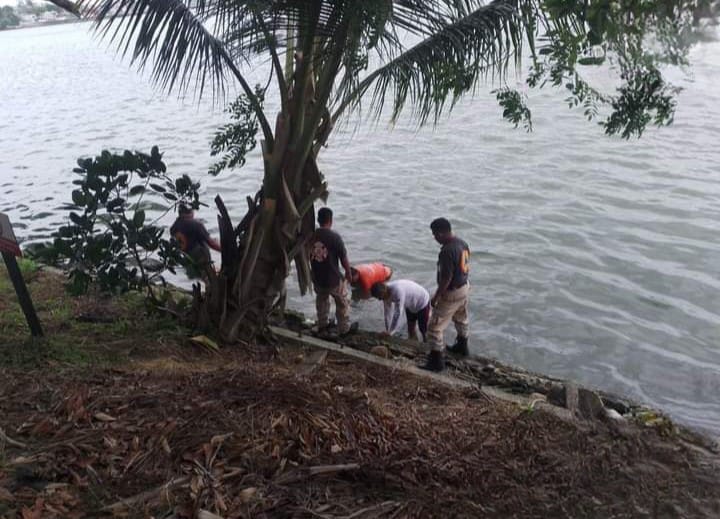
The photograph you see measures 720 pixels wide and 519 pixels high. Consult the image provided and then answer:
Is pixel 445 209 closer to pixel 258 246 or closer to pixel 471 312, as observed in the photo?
pixel 471 312

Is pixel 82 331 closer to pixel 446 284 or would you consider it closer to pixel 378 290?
pixel 378 290

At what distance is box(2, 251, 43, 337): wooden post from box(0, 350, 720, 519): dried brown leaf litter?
3.23 ft

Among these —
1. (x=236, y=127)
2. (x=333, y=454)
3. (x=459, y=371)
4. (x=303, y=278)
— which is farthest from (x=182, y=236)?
(x=333, y=454)

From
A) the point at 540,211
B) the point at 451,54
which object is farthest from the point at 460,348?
the point at 540,211

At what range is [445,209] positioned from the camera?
564 inches

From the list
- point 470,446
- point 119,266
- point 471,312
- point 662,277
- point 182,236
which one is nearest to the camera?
point 470,446

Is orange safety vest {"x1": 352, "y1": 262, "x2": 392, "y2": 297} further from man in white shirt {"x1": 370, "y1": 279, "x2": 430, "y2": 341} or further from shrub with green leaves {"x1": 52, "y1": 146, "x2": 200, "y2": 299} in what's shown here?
shrub with green leaves {"x1": 52, "y1": 146, "x2": 200, "y2": 299}

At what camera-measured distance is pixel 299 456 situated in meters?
3.77

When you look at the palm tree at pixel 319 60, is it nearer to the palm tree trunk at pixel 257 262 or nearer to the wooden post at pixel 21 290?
the palm tree trunk at pixel 257 262

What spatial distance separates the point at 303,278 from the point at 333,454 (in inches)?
133

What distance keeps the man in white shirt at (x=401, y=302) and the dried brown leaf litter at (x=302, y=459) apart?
11.7 ft

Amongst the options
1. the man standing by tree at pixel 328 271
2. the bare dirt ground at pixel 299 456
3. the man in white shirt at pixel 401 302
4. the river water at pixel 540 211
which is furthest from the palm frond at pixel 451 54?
the man in white shirt at pixel 401 302

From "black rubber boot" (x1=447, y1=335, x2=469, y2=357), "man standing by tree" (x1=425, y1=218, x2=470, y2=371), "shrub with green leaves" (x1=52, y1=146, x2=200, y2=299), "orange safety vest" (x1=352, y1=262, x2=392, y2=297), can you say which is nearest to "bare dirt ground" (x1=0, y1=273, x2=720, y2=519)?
"shrub with green leaves" (x1=52, y1=146, x2=200, y2=299)

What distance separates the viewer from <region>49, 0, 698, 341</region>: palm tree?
4.98m
